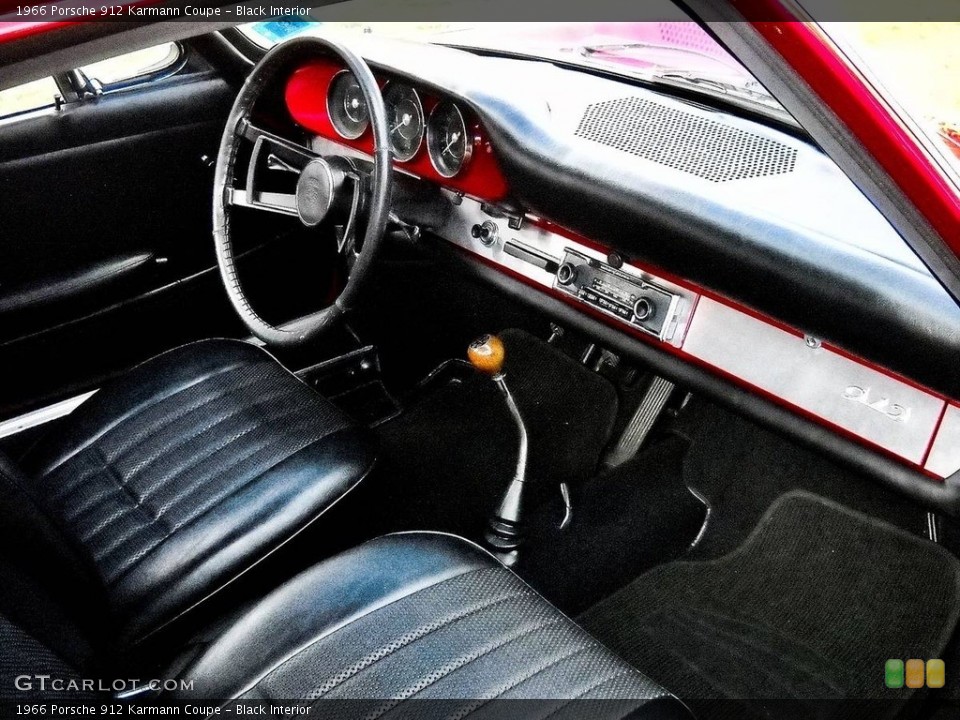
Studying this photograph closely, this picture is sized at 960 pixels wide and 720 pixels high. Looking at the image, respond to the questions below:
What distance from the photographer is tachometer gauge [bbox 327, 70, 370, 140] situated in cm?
187

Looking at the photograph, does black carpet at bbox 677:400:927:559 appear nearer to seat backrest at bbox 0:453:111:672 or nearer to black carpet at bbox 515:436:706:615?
black carpet at bbox 515:436:706:615

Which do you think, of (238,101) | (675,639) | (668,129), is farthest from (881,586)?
(238,101)

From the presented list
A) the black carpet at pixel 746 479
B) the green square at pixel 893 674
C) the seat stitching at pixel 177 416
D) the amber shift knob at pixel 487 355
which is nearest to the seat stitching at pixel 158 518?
the seat stitching at pixel 177 416

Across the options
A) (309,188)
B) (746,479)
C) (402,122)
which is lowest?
(746,479)

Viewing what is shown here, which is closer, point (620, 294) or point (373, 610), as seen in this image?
point (373, 610)

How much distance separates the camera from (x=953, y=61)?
103 centimetres

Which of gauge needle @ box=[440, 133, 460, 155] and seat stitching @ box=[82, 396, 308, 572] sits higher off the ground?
gauge needle @ box=[440, 133, 460, 155]

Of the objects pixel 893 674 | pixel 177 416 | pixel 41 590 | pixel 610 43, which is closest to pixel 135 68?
pixel 177 416

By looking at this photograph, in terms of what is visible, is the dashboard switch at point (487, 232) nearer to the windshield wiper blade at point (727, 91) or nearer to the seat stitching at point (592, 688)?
the windshield wiper blade at point (727, 91)

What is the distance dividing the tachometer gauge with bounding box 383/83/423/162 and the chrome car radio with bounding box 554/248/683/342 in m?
0.38

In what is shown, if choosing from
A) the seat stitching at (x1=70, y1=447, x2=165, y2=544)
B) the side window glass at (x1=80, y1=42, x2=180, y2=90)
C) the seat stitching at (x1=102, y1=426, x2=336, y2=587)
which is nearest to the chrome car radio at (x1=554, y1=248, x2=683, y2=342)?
the seat stitching at (x1=102, y1=426, x2=336, y2=587)

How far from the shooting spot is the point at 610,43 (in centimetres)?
192

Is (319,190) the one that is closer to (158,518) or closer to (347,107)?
(347,107)

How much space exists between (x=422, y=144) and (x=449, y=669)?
1036mm
